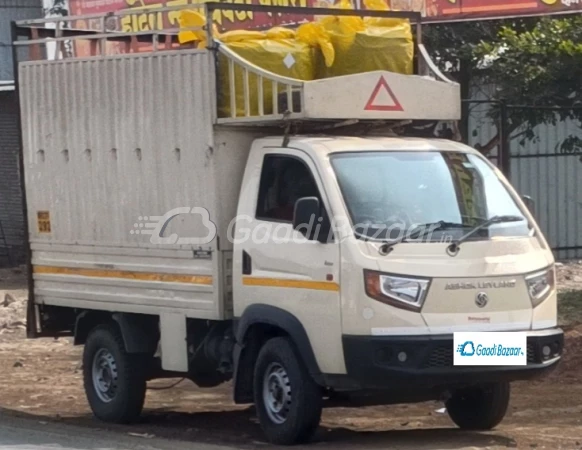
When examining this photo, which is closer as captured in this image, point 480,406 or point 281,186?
point 281,186

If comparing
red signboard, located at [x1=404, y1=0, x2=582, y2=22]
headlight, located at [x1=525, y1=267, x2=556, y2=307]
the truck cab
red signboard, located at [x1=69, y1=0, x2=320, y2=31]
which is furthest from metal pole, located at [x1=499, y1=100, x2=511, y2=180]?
headlight, located at [x1=525, y1=267, x2=556, y2=307]

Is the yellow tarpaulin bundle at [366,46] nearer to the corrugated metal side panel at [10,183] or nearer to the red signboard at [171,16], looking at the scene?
the red signboard at [171,16]

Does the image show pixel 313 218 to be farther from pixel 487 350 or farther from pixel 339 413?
pixel 339 413

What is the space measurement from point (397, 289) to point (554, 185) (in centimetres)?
1237

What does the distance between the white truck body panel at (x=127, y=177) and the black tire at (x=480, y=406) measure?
72.6 inches

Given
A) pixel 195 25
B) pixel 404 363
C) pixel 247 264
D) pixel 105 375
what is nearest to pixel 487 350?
pixel 404 363

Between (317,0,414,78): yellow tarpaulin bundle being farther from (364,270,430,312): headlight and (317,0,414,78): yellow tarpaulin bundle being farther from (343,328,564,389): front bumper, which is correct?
(343,328,564,389): front bumper

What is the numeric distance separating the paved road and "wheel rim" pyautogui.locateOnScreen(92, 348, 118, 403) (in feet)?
1.40

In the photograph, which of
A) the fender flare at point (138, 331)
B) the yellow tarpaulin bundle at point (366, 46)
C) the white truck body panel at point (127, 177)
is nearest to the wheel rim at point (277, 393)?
the white truck body panel at point (127, 177)

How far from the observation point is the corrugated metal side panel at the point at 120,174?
361 inches

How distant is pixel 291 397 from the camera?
8367 millimetres

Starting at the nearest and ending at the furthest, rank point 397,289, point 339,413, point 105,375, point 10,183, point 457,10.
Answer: point 397,289 → point 105,375 → point 339,413 → point 457,10 → point 10,183

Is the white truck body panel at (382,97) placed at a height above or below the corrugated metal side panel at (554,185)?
above

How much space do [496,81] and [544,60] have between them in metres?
0.98
